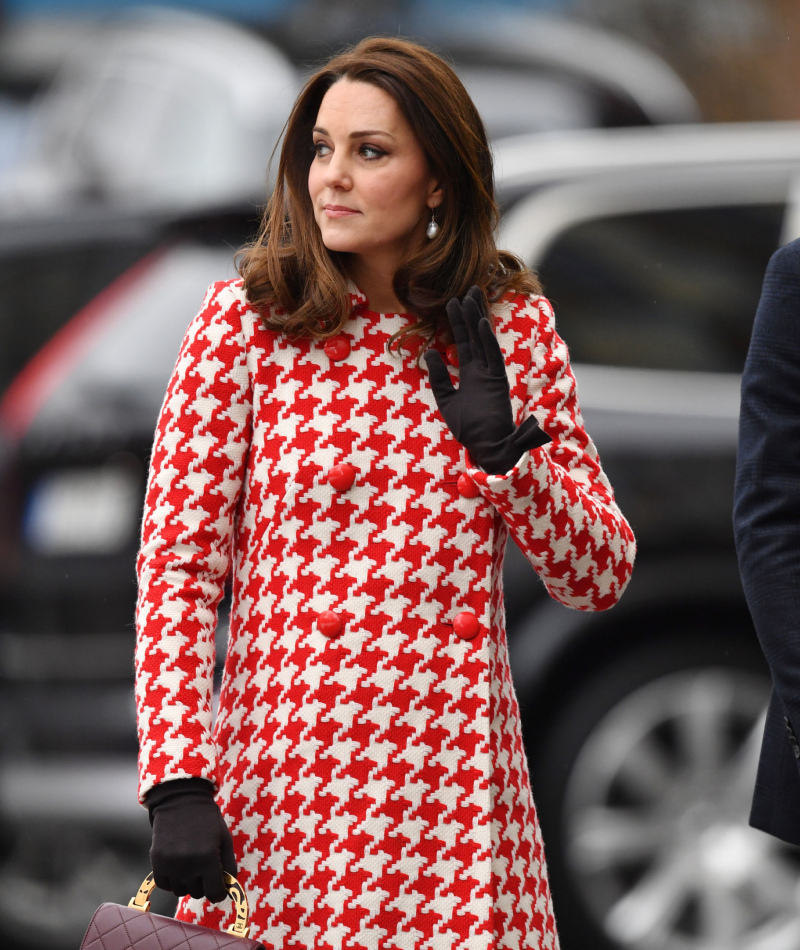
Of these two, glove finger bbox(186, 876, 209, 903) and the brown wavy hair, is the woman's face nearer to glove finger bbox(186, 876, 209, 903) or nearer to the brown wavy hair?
the brown wavy hair

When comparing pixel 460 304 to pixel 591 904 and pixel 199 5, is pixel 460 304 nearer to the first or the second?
pixel 591 904

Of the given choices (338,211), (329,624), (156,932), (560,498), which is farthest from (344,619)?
(338,211)

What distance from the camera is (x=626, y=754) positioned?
3.03m

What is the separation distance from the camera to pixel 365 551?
181 centimetres

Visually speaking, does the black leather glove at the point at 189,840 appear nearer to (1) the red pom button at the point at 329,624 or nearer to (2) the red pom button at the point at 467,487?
(1) the red pom button at the point at 329,624

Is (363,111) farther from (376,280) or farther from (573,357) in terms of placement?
(573,357)

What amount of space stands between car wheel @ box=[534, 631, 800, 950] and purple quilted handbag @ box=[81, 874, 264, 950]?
1.46 m

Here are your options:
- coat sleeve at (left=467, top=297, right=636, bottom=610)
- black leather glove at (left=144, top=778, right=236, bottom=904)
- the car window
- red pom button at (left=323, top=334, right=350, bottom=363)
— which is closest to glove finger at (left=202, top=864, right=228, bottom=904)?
black leather glove at (left=144, top=778, right=236, bottom=904)

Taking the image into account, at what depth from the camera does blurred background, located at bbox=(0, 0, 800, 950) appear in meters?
3.02

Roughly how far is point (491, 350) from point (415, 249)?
291mm

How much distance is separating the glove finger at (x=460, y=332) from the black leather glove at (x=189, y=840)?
627 mm

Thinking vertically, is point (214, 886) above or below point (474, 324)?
below

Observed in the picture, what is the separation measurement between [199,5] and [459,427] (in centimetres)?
215

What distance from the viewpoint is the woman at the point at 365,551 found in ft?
5.76
